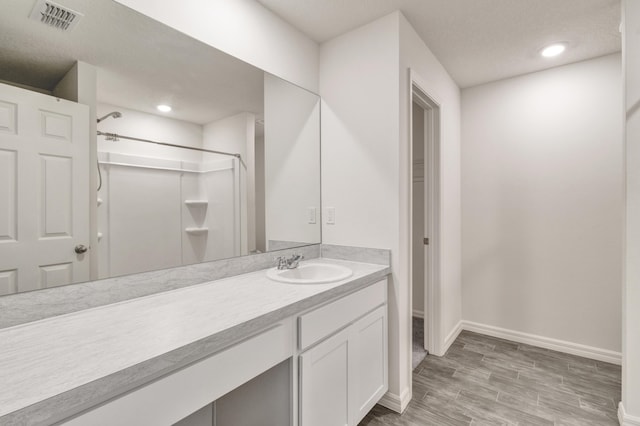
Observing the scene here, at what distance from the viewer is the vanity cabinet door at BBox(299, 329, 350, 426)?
1258 millimetres

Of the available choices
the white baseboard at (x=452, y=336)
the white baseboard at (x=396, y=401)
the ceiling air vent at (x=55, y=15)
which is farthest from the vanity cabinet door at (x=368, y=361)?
the ceiling air vent at (x=55, y=15)

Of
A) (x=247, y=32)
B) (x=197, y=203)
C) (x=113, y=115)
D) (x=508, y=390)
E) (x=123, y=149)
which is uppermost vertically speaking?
(x=247, y=32)

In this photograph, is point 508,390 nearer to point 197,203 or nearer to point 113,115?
point 197,203

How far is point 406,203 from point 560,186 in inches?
64.6

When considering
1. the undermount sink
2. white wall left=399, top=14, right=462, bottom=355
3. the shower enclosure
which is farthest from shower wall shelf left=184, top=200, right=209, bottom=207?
white wall left=399, top=14, right=462, bottom=355

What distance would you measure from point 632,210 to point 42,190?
266 cm

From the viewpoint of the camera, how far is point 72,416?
67 cm

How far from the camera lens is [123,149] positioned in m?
1.30

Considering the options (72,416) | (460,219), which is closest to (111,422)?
(72,416)

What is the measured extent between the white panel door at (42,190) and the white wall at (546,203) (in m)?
3.05

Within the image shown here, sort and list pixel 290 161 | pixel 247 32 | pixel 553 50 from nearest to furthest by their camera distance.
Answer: pixel 247 32
pixel 290 161
pixel 553 50

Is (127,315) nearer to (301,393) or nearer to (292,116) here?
(301,393)

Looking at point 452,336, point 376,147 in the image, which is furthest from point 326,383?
point 452,336

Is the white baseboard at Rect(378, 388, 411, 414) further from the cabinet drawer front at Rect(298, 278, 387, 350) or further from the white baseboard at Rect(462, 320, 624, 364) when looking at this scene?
the white baseboard at Rect(462, 320, 624, 364)
